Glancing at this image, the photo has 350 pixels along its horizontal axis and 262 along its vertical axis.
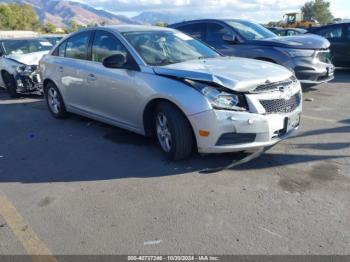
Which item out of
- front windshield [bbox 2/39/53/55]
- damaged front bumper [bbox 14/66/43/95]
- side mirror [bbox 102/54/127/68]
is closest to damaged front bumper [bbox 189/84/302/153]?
side mirror [bbox 102/54/127/68]

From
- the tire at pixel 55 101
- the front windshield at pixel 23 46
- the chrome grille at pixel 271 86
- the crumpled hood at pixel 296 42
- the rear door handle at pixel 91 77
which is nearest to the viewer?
the chrome grille at pixel 271 86

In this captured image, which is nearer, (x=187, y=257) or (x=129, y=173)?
(x=187, y=257)

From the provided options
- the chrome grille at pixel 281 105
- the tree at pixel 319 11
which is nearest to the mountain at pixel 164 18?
the chrome grille at pixel 281 105

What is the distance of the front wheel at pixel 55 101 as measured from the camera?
→ 22.7 feet

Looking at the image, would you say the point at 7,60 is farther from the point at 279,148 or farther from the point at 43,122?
the point at 279,148

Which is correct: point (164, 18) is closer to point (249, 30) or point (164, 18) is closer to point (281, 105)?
point (249, 30)

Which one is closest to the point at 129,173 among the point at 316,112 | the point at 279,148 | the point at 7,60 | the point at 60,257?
the point at 60,257

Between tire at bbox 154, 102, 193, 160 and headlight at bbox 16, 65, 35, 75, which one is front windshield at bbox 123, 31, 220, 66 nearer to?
tire at bbox 154, 102, 193, 160

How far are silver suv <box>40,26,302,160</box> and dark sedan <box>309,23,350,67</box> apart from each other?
23.8 ft

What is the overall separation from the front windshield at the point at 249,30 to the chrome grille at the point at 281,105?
435 centimetres

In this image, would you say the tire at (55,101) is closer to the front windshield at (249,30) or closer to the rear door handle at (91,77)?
the rear door handle at (91,77)

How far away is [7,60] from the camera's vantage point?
972 centimetres

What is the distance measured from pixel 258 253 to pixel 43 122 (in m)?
5.24

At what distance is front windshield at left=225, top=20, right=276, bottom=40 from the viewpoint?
28.6 ft
